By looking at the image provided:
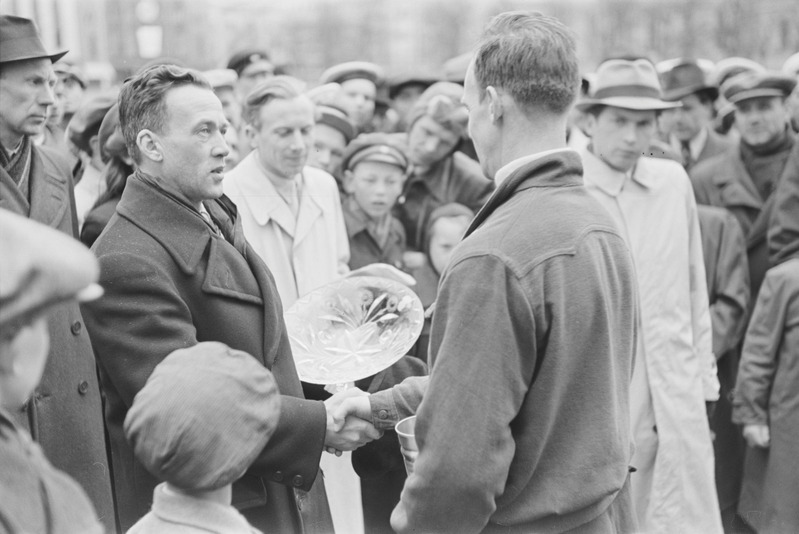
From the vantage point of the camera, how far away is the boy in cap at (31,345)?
1.37 m

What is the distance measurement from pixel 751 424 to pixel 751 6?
705 cm

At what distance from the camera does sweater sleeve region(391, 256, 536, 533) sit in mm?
2246

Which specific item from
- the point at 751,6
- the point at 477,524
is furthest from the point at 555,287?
the point at 751,6

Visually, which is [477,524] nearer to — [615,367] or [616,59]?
[615,367]

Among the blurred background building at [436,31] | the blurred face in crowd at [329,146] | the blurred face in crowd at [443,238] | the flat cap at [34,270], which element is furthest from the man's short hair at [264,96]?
the blurred background building at [436,31]

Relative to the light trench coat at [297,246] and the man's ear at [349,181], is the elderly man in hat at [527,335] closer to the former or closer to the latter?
the light trench coat at [297,246]

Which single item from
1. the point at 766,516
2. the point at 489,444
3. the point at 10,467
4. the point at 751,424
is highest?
the point at 10,467

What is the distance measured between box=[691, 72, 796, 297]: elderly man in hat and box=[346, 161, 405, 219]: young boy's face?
2113 millimetres

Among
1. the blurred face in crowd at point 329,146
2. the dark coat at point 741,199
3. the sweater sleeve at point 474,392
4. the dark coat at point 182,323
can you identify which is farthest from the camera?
the blurred face in crowd at point 329,146

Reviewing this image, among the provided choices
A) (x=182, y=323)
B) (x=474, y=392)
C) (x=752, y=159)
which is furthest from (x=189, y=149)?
(x=752, y=159)

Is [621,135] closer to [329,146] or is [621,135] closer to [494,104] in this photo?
[329,146]

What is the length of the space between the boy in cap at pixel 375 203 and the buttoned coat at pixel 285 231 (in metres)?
0.73

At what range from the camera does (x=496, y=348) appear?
7.37ft

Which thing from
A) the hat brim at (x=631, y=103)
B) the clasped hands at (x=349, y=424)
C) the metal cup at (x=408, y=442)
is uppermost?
the hat brim at (x=631, y=103)
